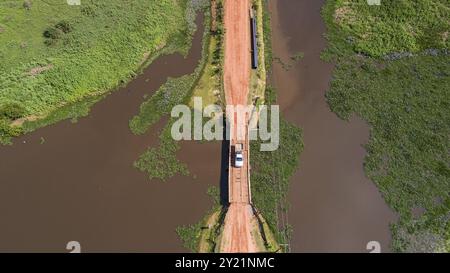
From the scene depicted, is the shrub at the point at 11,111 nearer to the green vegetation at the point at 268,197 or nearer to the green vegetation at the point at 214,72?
the green vegetation at the point at 214,72

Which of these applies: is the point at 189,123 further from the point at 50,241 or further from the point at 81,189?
the point at 50,241

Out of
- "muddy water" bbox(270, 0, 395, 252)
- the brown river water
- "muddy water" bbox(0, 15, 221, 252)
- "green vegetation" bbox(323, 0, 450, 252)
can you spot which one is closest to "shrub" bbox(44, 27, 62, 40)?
the brown river water

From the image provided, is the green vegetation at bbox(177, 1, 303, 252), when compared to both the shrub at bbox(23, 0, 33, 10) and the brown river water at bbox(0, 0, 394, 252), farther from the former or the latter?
the shrub at bbox(23, 0, 33, 10)

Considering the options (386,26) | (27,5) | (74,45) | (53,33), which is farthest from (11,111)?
(386,26)

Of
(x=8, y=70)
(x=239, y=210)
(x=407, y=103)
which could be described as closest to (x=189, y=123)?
(x=239, y=210)
